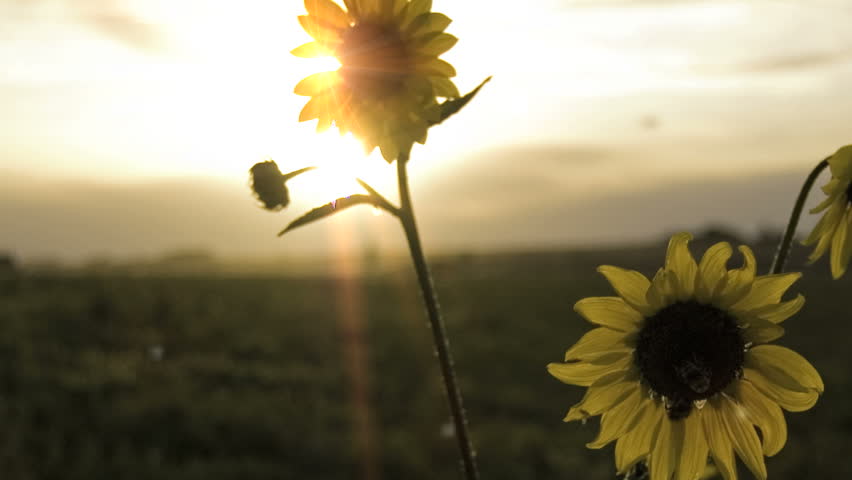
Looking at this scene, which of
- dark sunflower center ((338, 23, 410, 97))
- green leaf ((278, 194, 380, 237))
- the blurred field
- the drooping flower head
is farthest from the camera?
the blurred field

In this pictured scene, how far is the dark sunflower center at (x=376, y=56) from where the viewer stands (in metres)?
2.02

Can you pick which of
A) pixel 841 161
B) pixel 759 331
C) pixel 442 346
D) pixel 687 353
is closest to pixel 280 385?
pixel 687 353

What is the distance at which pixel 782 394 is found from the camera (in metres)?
2.04

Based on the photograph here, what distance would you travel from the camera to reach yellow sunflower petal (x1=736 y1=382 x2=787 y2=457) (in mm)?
2012

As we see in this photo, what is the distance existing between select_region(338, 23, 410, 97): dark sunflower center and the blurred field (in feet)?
19.2

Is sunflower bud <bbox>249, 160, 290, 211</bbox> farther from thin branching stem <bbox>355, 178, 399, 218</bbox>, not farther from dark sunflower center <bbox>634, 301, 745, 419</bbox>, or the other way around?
dark sunflower center <bbox>634, 301, 745, 419</bbox>

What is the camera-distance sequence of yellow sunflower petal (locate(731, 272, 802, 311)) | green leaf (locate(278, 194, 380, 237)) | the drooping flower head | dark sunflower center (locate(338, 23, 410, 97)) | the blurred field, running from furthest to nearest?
the blurred field, the drooping flower head, dark sunflower center (locate(338, 23, 410, 97)), yellow sunflower petal (locate(731, 272, 802, 311)), green leaf (locate(278, 194, 380, 237))

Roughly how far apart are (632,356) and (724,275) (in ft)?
0.89

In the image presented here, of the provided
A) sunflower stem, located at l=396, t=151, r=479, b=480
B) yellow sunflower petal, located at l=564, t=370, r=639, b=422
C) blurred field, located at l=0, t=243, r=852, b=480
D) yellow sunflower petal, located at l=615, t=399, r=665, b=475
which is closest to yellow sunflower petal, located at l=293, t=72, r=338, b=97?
sunflower stem, located at l=396, t=151, r=479, b=480

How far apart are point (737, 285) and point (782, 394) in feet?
0.84

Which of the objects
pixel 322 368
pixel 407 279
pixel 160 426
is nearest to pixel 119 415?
pixel 160 426

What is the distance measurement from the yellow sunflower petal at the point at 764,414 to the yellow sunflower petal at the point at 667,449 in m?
0.15

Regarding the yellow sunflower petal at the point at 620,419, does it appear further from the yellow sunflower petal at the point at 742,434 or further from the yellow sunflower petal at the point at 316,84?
the yellow sunflower petal at the point at 316,84

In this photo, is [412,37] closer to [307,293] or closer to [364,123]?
[364,123]
